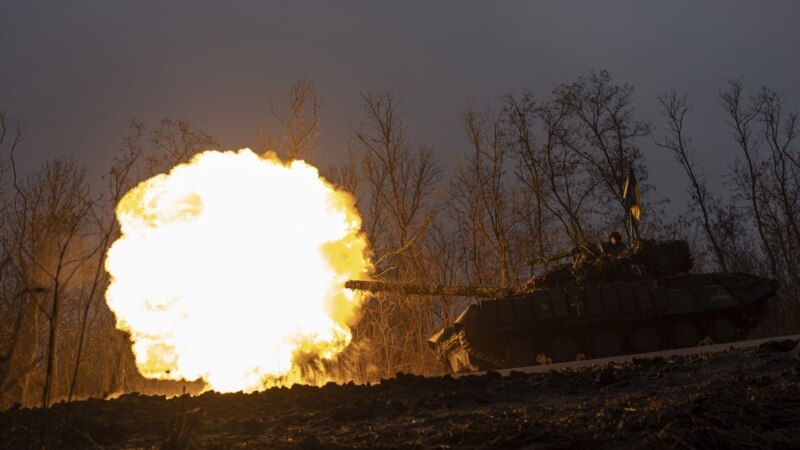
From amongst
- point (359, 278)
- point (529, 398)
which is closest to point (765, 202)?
point (359, 278)

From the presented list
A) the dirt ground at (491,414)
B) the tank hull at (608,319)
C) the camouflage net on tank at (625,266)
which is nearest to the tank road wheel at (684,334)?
the tank hull at (608,319)

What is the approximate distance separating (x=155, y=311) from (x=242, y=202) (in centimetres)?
257

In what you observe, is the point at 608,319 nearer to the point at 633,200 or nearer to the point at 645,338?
the point at 645,338

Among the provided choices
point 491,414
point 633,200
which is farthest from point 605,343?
point 491,414

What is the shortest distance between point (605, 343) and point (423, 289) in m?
5.50

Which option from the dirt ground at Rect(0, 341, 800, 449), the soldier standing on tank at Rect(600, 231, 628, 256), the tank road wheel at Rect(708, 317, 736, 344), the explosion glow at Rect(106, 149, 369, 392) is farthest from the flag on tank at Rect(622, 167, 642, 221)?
the dirt ground at Rect(0, 341, 800, 449)

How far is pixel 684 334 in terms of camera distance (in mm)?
18766

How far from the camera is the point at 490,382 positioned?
8609 mm

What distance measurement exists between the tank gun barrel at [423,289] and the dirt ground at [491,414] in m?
7.14

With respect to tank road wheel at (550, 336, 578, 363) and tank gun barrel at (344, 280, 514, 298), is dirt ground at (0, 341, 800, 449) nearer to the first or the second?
tank gun barrel at (344, 280, 514, 298)

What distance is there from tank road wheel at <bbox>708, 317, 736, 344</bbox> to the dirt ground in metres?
10.2

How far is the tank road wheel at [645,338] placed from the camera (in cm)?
1881

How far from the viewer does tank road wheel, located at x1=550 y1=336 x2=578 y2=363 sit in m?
18.8

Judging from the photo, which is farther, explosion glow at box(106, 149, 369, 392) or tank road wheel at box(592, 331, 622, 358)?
tank road wheel at box(592, 331, 622, 358)
